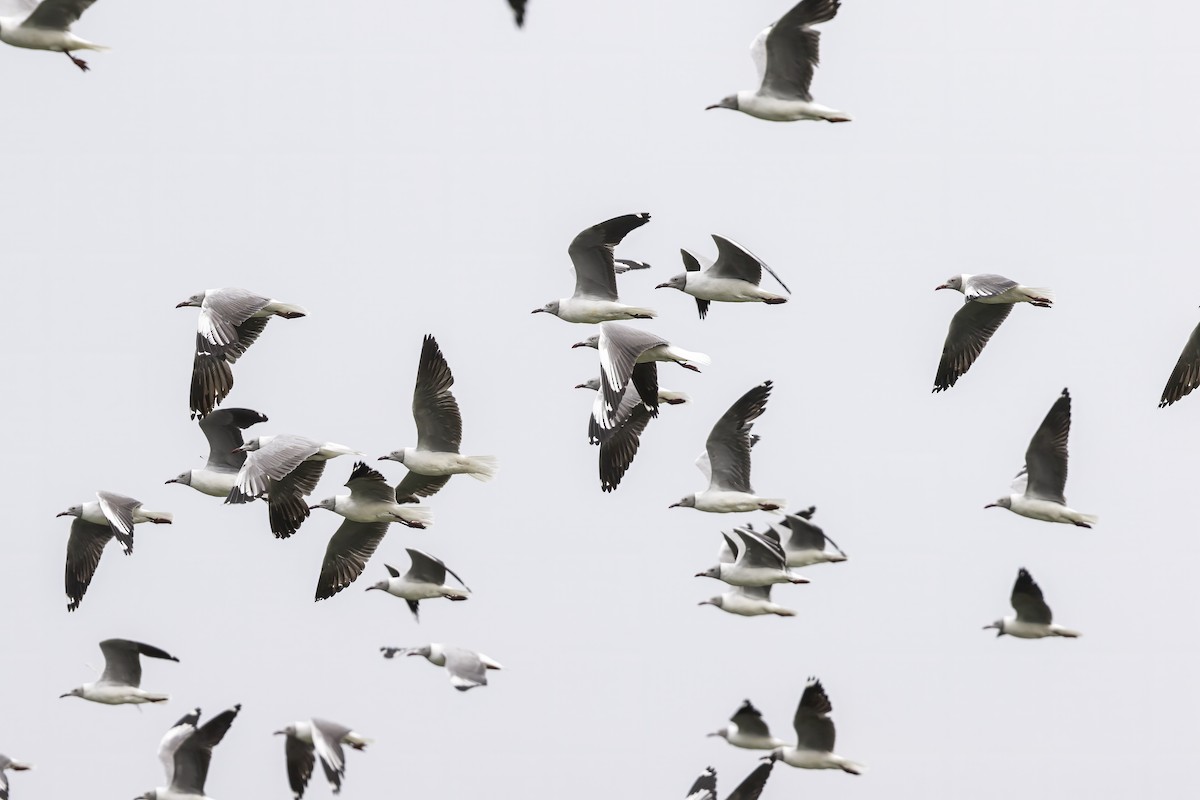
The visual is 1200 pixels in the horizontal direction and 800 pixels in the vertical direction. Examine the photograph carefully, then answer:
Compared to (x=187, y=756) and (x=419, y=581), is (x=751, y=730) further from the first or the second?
(x=187, y=756)

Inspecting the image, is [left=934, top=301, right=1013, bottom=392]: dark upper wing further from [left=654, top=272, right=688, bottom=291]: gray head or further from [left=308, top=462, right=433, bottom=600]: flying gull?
[left=308, top=462, right=433, bottom=600]: flying gull

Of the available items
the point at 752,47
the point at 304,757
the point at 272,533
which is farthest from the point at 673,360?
the point at 304,757

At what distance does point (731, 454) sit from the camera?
25.8 m

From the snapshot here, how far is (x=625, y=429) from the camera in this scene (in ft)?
85.3

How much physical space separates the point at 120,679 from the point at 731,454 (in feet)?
26.1

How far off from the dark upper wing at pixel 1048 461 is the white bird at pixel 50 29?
37.0 feet

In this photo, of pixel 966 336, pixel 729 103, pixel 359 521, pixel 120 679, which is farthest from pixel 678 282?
pixel 120 679

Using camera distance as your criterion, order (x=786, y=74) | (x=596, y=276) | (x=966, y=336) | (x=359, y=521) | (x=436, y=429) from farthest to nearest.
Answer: (x=966, y=336) < (x=359, y=521) < (x=436, y=429) < (x=596, y=276) < (x=786, y=74)

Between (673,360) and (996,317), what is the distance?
516 cm

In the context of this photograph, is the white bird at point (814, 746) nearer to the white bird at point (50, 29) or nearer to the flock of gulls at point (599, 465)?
the flock of gulls at point (599, 465)

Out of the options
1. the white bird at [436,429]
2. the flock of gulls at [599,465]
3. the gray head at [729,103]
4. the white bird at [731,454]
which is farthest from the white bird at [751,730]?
the gray head at [729,103]

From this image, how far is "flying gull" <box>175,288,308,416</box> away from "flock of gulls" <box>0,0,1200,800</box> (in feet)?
0.07

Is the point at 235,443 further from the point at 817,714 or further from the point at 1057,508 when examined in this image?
the point at 1057,508

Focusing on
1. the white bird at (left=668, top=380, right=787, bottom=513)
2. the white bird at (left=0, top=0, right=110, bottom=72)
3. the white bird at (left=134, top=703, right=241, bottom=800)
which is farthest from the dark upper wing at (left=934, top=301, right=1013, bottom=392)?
the white bird at (left=0, top=0, right=110, bottom=72)
